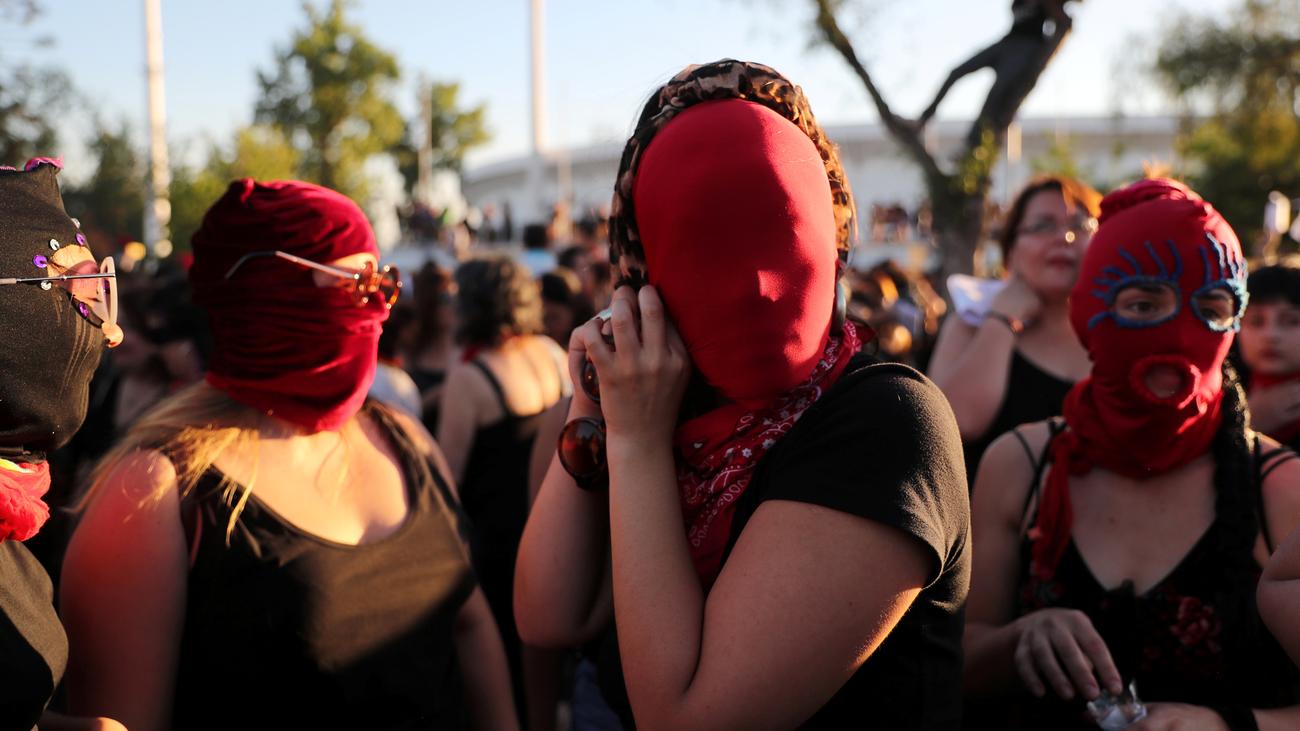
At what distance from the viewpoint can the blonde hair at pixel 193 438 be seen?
2.25 m

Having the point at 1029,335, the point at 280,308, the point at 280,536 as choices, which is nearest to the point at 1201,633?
the point at 1029,335

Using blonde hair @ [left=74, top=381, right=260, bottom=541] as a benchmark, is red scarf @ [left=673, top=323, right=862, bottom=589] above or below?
above

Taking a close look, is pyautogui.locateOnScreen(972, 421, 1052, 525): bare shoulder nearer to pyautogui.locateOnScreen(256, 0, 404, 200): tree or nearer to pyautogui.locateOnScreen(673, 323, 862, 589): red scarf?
pyautogui.locateOnScreen(673, 323, 862, 589): red scarf

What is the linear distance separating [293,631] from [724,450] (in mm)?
1092

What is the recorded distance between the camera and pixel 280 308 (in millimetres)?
2414

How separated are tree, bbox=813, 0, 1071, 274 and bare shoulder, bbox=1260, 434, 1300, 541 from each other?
678 cm

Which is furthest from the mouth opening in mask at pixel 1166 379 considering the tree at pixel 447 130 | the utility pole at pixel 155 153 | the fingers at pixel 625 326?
the tree at pixel 447 130

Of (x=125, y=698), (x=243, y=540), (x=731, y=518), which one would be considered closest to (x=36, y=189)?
(x=243, y=540)

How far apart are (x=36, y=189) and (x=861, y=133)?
4774 cm

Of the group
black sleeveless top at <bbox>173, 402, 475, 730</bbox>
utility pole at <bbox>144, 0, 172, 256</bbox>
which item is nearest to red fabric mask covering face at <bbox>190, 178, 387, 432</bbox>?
black sleeveless top at <bbox>173, 402, 475, 730</bbox>

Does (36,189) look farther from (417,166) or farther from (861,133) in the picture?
(417,166)

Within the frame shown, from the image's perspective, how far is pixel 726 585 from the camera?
156cm

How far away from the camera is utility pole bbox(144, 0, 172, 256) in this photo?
15.8 m

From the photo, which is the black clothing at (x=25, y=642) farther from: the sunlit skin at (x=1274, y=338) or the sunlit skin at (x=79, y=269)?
the sunlit skin at (x=1274, y=338)
